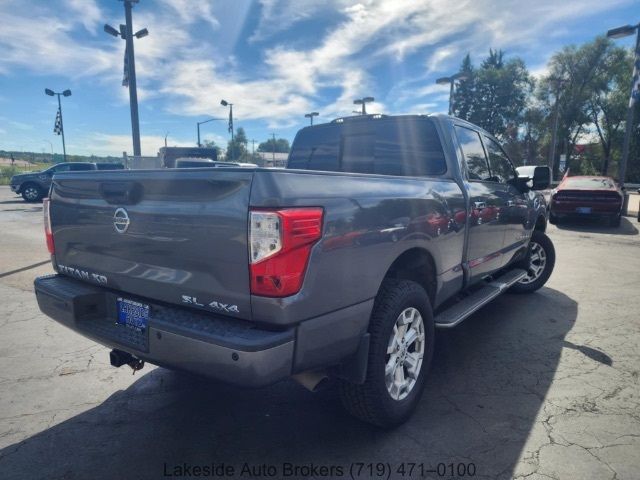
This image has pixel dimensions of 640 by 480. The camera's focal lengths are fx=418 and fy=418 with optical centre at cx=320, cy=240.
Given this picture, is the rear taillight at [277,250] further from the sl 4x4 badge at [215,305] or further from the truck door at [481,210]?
the truck door at [481,210]

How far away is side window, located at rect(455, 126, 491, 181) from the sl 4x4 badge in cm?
255

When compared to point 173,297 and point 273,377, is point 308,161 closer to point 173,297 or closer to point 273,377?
point 173,297

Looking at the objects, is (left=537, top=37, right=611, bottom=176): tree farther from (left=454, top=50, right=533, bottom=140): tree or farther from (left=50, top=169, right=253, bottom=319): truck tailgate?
(left=50, top=169, right=253, bottom=319): truck tailgate

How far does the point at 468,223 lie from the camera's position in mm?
3402

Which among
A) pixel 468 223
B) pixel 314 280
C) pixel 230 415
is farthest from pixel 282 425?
pixel 468 223

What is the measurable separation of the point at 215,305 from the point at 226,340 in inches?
9.2

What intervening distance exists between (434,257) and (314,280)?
130 cm

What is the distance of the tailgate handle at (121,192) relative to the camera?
2242 mm

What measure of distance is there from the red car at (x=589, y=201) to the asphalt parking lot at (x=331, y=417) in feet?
30.6

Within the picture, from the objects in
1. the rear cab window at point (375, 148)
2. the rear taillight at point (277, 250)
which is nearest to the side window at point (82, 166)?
the rear cab window at point (375, 148)

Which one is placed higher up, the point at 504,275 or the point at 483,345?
the point at 504,275

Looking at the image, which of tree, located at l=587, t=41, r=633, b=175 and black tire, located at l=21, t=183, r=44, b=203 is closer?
black tire, located at l=21, t=183, r=44, b=203

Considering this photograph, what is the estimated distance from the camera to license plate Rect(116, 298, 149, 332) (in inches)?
87.6

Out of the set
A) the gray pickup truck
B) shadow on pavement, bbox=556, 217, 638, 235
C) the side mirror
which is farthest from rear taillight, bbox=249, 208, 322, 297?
shadow on pavement, bbox=556, 217, 638, 235
